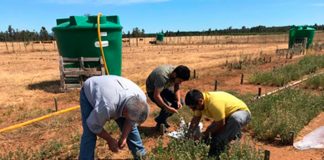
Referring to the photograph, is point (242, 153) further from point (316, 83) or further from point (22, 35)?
point (22, 35)

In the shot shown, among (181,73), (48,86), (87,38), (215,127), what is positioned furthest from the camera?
(48,86)

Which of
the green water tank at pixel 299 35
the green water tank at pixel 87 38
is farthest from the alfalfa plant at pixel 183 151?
the green water tank at pixel 299 35

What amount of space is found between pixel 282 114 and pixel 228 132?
1.65 metres

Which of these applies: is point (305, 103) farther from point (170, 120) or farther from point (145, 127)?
point (145, 127)

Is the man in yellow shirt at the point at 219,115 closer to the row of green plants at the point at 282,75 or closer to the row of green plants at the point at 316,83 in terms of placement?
the row of green plants at the point at 316,83

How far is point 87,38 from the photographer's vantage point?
9125 millimetres

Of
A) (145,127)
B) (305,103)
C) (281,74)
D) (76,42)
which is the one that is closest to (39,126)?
(145,127)

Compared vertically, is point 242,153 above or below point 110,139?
below

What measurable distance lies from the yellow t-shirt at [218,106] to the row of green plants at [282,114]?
1.23 m

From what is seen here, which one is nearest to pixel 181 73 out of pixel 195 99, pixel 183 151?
pixel 195 99

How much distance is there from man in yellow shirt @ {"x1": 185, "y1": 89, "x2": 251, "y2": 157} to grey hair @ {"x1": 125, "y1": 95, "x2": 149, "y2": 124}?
0.94 metres

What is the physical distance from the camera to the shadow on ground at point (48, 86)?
9560 millimetres

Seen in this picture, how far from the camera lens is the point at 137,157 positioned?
379 cm

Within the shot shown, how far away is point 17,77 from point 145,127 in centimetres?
845
